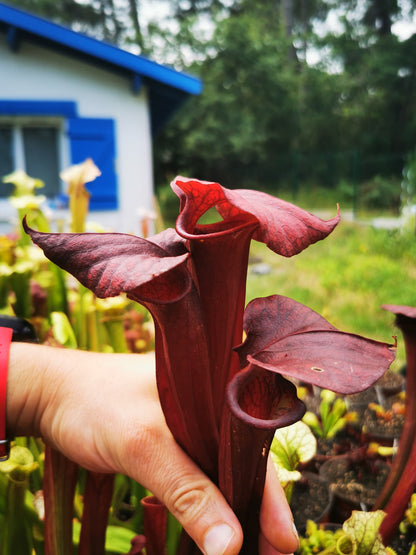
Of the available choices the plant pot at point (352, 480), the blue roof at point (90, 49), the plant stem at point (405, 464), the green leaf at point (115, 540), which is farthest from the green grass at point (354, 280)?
Result: the blue roof at point (90, 49)

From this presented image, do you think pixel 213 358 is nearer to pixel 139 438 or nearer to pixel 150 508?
pixel 139 438

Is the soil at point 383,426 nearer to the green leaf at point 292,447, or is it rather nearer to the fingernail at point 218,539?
the green leaf at point 292,447

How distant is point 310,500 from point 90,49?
5.39 metres

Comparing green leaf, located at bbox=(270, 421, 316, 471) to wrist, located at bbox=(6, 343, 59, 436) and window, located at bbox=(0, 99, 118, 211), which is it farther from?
window, located at bbox=(0, 99, 118, 211)

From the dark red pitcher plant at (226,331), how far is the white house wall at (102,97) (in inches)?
202

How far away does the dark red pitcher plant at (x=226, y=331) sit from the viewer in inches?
15.4

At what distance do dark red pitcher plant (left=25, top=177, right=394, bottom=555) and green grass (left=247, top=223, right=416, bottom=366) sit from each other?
2199 mm

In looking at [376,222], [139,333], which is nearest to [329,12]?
[376,222]

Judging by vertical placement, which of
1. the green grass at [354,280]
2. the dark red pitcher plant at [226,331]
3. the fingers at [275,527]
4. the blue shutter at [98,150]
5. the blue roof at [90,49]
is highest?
the blue roof at [90,49]

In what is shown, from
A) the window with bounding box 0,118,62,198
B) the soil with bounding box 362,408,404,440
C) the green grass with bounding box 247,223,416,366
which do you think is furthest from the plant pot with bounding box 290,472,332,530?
the window with bounding box 0,118,62,198

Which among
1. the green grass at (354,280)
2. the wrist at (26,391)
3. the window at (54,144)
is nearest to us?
the wrist at (26,391)

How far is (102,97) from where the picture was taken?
5586 mm

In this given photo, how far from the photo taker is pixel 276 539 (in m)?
0.50

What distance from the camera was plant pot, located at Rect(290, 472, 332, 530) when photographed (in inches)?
41.4
